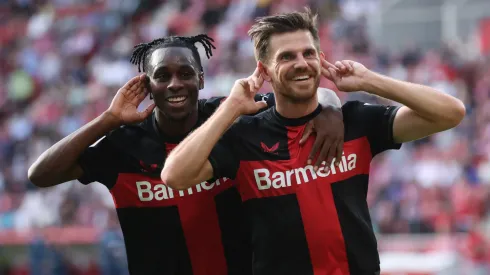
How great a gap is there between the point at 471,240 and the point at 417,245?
61 cm

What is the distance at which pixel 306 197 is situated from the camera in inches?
178

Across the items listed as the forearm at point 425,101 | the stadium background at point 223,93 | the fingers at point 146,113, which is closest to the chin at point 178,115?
the fingers at point 146,113

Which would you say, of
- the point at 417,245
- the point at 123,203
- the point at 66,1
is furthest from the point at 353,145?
the point at 66,1

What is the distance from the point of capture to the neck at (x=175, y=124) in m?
5.02

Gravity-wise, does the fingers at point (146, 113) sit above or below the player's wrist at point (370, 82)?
above

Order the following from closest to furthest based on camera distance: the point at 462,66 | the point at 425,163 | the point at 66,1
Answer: the point at 425,163 → the point at 462,66 → the point at 66,1

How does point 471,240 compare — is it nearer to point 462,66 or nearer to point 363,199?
point 462,66

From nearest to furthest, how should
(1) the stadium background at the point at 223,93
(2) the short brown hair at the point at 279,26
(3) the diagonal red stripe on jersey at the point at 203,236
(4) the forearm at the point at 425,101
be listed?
(4) the forearm at the point at 425,101 < (2) the short brown hair at the point at 279,26 < (3) the diagonal red stripe on jersey at the point at 203,236 < (1) the stadium background at the point at 223,93

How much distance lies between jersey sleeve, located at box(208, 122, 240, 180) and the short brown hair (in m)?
0.42

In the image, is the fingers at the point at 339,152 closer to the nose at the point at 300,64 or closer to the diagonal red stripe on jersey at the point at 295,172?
Answer: the diagonal red stripe on jersey at the point at 295,172

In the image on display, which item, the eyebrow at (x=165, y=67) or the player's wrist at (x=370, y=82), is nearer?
the player's wrist at (x=370, y=82)

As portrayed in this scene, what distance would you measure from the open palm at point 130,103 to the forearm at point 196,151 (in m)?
0.60

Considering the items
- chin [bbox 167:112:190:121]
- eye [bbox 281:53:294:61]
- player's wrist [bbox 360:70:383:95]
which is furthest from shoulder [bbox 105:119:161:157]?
player's wrist [bbox 360:70:383:95]

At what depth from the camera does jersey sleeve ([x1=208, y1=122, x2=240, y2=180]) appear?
4.52 m
